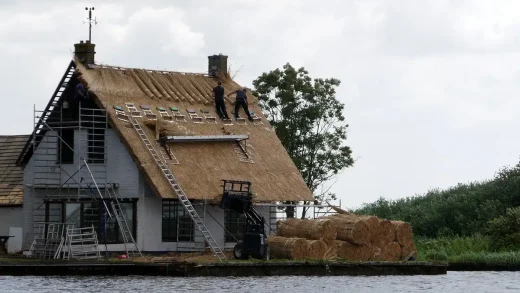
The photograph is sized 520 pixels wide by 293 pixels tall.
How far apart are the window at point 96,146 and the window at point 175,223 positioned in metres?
2.98

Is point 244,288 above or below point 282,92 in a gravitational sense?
below

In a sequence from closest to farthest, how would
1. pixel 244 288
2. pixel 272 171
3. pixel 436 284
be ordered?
pixel 244 288, pixel 436 284, pixel 272 171

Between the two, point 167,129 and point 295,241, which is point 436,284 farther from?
point 167,129

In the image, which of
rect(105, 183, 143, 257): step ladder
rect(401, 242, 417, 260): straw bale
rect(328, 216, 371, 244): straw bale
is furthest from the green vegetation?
rect(105, 183, 143, 257): step ladder

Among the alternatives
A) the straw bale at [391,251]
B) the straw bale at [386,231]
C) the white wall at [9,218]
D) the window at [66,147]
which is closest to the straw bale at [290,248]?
the straw bale at [386,231]

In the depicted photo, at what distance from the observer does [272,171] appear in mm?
65500

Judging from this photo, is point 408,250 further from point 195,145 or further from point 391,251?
point 195,145

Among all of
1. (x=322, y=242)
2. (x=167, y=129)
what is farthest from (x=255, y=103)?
(x=322, y=242)

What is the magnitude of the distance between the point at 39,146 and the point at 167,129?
5057mm

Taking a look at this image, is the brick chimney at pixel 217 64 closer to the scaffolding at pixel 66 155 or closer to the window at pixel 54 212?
the scaffolding at pixel 66 155

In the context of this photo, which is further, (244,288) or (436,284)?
(436,284)

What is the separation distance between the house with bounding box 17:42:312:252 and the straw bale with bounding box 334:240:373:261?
5.07 meters

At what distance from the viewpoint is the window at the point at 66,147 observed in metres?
62.8

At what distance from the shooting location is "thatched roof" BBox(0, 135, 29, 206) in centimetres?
6512
